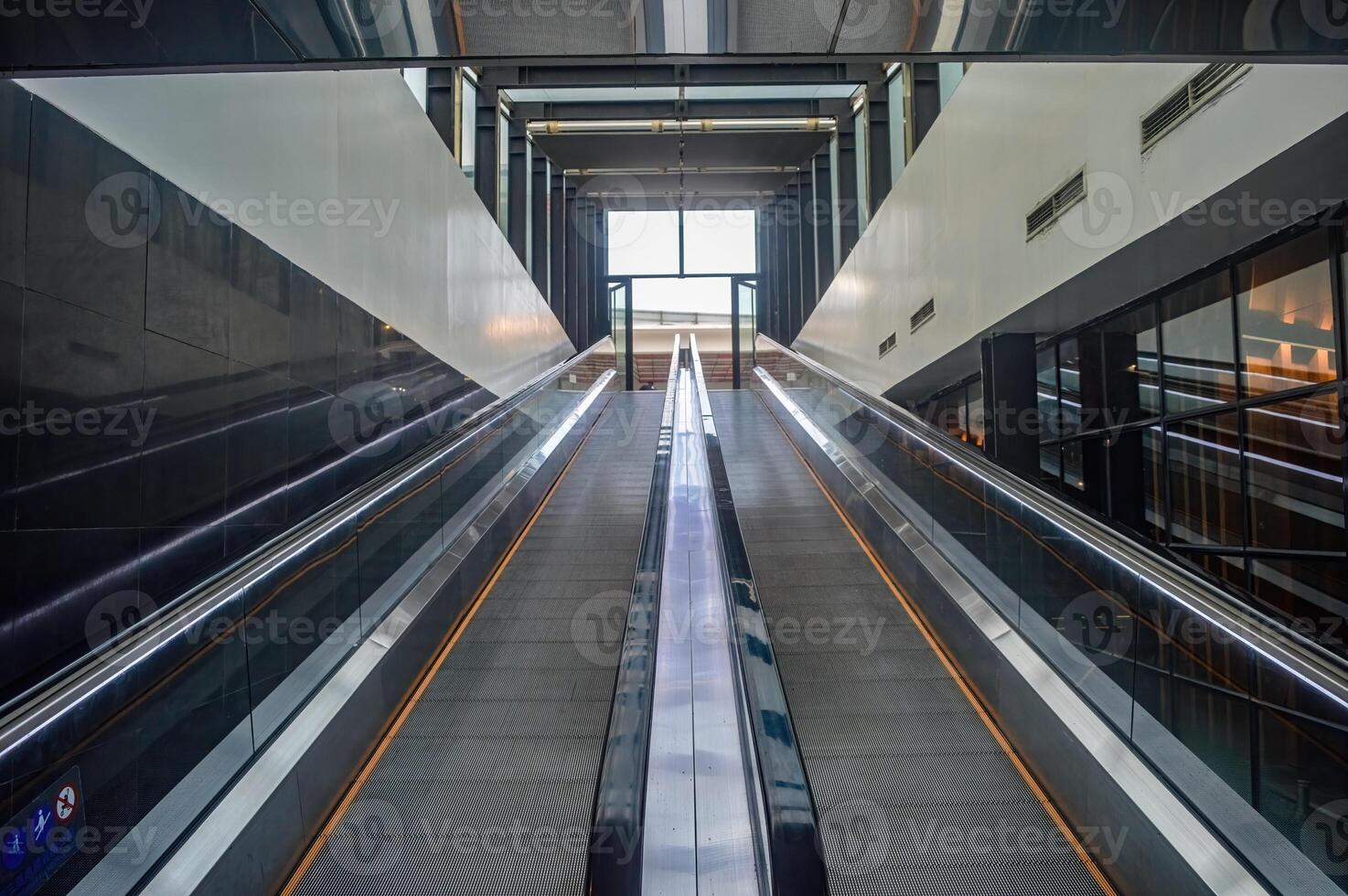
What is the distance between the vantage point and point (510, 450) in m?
7.59

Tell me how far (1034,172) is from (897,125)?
8.93 meters

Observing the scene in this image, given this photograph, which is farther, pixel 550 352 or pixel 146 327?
pixel 550 352

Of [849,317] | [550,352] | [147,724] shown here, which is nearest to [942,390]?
[849,317]

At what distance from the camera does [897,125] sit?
15.0 m

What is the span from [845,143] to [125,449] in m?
16.7

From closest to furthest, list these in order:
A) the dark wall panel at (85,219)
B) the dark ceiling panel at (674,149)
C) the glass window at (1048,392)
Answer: the dark wall panel at (85,219)
the glass window at (1048,392)
the dark ceiling panel at (674,149)

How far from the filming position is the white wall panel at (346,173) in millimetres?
4441

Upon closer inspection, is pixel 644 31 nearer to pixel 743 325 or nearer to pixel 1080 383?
pixel 1080 383

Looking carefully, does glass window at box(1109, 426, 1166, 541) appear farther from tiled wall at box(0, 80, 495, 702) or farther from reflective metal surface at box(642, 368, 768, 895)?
tiled wall at box(0, 80, 495, 702)

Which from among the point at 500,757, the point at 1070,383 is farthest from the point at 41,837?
the point at 1070,383

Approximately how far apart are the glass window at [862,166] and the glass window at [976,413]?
16.9ft

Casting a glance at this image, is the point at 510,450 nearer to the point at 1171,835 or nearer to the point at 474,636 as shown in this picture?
the point at 474,636

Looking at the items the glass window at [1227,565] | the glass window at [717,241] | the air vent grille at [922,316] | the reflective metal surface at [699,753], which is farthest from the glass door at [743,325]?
the reflective metal surface at [699,753]

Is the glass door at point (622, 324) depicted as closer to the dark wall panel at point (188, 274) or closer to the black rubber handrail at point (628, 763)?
Result: the dark wall panel at point (188, 274)
